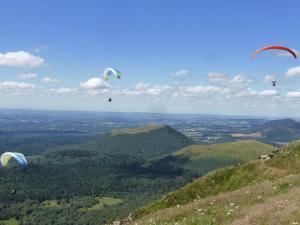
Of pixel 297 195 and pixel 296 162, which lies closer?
pixel 297 195

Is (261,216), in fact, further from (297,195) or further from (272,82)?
(272,82)

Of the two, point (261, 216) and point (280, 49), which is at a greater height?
point (280, 49)

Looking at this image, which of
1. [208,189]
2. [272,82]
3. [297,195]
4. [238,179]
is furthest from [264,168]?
[297,195]

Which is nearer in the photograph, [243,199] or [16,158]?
[243,199]

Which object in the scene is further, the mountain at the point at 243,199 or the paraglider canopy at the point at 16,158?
the paraglider canopy at the point at 16,158

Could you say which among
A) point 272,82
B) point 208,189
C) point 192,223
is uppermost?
point 272,82

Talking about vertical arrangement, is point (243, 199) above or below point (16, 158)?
below

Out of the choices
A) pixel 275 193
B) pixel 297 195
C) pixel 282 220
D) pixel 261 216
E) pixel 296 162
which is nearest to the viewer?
pixel 282 220

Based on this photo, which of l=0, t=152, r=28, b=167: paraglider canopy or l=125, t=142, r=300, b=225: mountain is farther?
l=0, t=152, r=28, b=167: paraglider canopy
